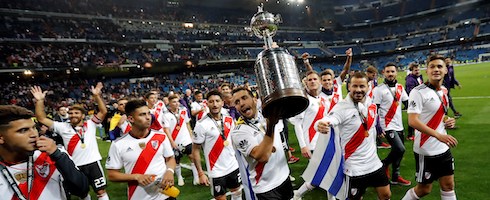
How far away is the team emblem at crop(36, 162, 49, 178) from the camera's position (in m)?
2.27

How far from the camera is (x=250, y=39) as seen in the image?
47906 mm

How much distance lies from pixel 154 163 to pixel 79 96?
2745 centimetres

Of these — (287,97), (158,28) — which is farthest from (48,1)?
(287,97)

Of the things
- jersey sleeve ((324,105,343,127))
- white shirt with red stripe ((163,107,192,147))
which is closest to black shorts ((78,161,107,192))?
white shirt with red stripe ((163,107,192,147))

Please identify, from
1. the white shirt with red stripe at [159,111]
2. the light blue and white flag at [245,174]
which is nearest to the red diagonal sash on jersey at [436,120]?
the light blue and white flag at [245,174]

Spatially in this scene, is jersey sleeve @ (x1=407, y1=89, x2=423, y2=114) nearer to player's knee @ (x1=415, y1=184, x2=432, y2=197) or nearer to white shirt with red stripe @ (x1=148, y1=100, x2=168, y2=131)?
player's knee @ (x1=415, y1=184, x2=432, y2=197)

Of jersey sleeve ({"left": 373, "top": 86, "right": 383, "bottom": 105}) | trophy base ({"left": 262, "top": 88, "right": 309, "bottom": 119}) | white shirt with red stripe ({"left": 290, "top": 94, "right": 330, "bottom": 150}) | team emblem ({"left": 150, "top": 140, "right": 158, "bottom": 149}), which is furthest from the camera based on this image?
jersey sleeve ({"left": 373, "top": 86, "right": 383, "bottom": 105})

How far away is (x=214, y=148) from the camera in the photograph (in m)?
4.38

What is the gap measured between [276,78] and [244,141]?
3.44ft

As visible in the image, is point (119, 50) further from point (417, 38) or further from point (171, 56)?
point (417, 38)

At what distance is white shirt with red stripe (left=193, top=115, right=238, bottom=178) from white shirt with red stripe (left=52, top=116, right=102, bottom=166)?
199cm

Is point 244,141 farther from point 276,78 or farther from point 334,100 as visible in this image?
point 334,100

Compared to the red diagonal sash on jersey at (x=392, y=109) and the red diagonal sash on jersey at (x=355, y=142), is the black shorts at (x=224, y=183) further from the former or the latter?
the red diagonal sash on jersey at (x=392, y=109)

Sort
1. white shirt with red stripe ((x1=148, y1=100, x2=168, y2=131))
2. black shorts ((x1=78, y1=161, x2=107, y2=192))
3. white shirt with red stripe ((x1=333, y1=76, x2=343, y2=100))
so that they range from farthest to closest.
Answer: white shirt with red stripe ((x1=148, y1=100, x2=168, y2=131)) < white shirt with red stripe ((x1=333, y1=76, x2=343, y2=100)) < black shorts ((x1=78, y1=161, x2=107, y2=192))
